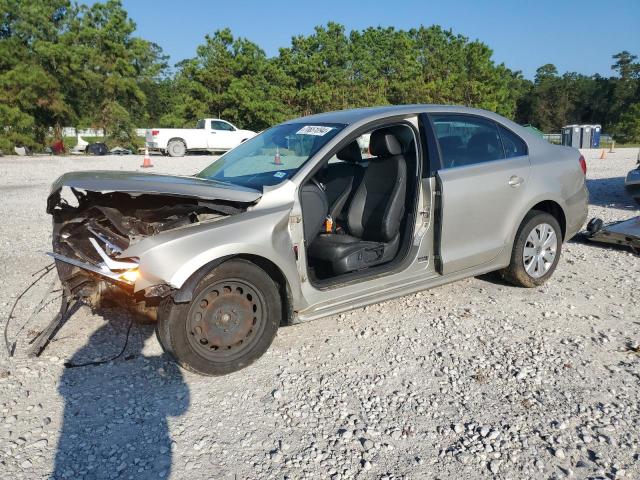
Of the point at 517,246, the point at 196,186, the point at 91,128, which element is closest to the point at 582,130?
the point at 91,128

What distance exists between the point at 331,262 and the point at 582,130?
40149 mm

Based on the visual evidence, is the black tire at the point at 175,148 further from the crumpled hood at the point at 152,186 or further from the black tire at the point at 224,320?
the black tire at the point at 224,320

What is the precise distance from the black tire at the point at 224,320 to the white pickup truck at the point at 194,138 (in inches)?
850

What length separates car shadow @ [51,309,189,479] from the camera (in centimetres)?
258

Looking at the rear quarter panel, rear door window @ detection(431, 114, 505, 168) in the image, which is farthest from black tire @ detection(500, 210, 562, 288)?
A: rear door window @ detection(431, 114, 505, 168)

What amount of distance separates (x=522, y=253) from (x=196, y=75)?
33.5 m

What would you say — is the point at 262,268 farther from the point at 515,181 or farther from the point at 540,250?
the point at 540,250

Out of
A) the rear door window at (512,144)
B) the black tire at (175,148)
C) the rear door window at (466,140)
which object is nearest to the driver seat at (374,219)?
the rear door window at (466,140)

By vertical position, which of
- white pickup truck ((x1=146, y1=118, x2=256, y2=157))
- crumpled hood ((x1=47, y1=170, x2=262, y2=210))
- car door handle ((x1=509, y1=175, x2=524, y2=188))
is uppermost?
white pickup truck ((x1=146, y1=118, x2=256, y2=157))

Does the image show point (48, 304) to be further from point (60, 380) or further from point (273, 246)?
point (273, 246)

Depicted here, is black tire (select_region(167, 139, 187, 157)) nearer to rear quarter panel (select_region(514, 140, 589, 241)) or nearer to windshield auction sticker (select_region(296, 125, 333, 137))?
windshield auction sticker (select_region(296, 125, 333, 137))

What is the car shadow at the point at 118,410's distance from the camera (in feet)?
8.46

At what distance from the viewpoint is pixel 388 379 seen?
3.42 meters

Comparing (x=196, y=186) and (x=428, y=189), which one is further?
(x=428, y=189)
